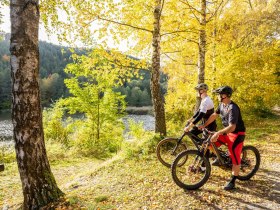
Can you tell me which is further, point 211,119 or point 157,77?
point 157,77

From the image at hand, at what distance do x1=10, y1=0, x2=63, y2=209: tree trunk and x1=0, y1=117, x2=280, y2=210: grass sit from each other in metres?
0.68

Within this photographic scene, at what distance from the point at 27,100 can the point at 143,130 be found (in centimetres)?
621

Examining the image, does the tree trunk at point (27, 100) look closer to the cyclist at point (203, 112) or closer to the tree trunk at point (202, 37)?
the cyclist at point (203, 112)

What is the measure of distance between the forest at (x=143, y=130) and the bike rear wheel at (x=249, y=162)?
1.2 inches

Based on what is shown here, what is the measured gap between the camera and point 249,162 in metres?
5.61

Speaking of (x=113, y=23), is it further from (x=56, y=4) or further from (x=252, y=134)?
(x=252, y=134)

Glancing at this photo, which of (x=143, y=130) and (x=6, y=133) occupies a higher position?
(x=143, y=130)

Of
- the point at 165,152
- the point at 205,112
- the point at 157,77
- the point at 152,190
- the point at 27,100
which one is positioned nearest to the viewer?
the point at 27,100

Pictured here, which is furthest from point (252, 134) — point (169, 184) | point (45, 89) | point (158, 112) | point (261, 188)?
point (45, 89)

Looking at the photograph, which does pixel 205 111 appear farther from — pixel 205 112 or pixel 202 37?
pixel 202 37

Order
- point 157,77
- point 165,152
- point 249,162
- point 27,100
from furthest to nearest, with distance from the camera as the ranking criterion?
point 157,77 → point 165,152 → point 249,162 → point 27,100

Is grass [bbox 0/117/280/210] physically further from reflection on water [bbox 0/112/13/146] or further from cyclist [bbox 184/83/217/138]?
reflection on water [bbox 0/112/13/146]

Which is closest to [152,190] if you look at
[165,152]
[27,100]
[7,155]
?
[165,152]

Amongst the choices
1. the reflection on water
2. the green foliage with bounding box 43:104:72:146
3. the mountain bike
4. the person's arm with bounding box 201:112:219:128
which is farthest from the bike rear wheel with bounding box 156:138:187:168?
the reflection on water
